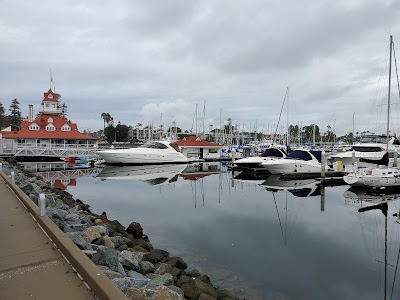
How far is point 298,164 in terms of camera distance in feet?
92.0

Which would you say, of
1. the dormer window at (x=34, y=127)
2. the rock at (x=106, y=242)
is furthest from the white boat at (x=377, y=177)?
the dormer window at (x=34, y=127)

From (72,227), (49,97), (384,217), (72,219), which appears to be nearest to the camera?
(72,227)

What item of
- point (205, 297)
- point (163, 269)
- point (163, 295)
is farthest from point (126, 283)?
point (163, 269)

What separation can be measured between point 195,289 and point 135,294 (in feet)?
6.42

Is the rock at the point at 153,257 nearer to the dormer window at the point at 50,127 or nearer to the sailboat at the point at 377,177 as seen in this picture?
the sailboat at the point at 377,177

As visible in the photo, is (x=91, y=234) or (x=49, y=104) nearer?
(x=91, y=234)

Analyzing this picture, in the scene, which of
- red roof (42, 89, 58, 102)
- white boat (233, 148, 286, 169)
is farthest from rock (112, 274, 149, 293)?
red roof (42, 89, 58, 102)

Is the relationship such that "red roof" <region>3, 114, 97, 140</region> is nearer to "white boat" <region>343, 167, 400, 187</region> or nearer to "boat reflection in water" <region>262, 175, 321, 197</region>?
"boat reflection in water" <region>262, 175, 321, 197</region>

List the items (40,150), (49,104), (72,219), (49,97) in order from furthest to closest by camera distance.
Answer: (49,97)
(49,104)
(40,150)
(72,219)

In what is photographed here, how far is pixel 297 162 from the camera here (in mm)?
28031

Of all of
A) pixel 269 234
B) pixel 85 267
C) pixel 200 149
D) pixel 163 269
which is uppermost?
pixel 200 149

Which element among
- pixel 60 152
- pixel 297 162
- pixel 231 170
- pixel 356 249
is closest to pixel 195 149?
pixel 231 170

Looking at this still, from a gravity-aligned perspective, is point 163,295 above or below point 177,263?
above

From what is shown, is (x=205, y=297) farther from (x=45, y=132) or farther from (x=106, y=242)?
(x=45, y=132)
